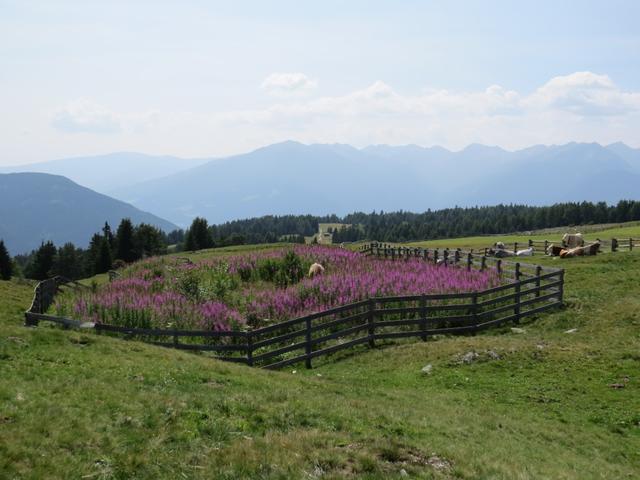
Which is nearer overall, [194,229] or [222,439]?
[222,439]

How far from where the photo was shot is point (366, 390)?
13727 millimetres

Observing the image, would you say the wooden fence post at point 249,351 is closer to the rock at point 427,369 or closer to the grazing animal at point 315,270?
the rock at point 427,369

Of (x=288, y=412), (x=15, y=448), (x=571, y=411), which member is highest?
(x=15, y=448)

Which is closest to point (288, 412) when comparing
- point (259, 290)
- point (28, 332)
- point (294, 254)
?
point (28, 332)

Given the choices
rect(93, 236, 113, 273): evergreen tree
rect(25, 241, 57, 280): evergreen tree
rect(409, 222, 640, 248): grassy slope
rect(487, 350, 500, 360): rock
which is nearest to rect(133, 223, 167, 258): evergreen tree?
rect(93, 236, 113, 273): evergreen tree

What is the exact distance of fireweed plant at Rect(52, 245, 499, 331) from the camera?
2064 centimetres

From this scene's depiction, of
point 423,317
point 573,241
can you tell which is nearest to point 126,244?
point 573,241

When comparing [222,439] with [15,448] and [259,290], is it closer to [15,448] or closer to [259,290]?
[15,448]

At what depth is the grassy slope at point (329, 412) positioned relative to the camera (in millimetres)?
7168

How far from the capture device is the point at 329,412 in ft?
32.3

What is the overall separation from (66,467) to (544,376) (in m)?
12.6

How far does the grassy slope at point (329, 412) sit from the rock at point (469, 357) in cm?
22

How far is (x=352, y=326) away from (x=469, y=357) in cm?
592

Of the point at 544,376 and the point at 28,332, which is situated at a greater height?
the point at 28,332
